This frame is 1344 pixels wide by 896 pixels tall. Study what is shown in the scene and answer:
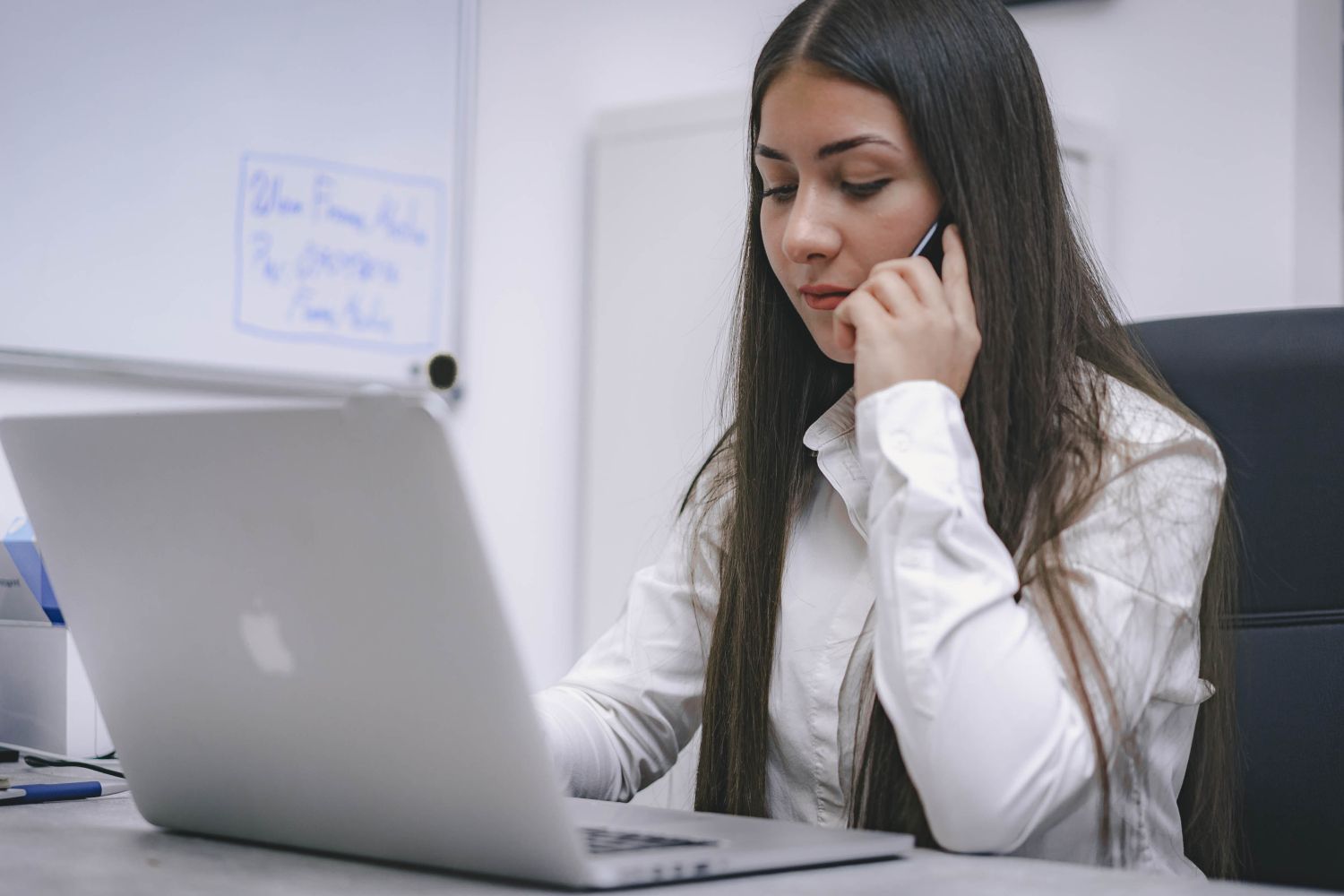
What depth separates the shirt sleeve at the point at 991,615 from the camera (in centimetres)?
83

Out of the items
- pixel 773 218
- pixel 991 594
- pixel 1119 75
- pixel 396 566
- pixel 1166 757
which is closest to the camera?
pixel 396 566

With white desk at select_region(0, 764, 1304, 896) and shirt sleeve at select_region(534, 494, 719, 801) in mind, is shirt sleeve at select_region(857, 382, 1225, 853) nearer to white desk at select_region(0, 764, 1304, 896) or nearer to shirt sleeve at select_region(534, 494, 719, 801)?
white desk at select_region(0, 764, 1304, 896)

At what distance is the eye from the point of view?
106cm

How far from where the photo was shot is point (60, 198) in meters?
1.69

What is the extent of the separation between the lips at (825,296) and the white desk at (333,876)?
1.49ft

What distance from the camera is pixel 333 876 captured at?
661mm

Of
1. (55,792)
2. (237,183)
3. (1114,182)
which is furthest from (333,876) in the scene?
(1114,182)

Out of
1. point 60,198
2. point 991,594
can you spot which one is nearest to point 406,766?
point 991,594

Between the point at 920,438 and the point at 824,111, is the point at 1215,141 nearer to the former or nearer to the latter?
the point at 824,111

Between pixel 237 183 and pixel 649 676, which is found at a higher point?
pixel 237 183

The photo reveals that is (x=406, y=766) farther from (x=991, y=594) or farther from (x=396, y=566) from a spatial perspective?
(x=991, y=594)

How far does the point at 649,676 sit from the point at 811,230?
14.8 inches

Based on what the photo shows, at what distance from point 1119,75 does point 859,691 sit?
4.92ft

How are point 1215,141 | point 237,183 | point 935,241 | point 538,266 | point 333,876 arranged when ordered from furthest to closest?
point 538,266
point 1215,141
point 237,183
point 935,241
point 333,876
